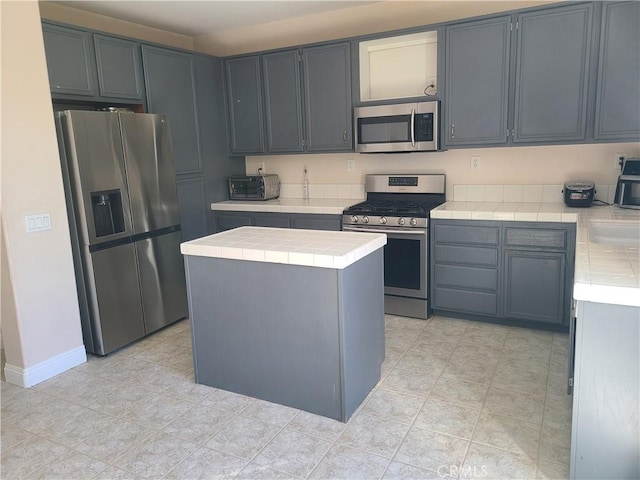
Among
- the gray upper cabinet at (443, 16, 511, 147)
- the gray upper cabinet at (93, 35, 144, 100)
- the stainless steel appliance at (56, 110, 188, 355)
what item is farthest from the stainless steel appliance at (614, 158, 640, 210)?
the gray upper cabinet at (93, 35, 144, 100)

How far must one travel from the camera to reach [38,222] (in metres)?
2.81

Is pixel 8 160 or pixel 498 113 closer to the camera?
pixel 8 160

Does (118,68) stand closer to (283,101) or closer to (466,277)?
(283,101)

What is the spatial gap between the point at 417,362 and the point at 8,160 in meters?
2.73

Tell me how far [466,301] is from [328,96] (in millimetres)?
2079

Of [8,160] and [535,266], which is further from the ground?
[8,160]

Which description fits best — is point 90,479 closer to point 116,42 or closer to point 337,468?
point 337,468

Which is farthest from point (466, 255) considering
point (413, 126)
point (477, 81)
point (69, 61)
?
point (69, 61)

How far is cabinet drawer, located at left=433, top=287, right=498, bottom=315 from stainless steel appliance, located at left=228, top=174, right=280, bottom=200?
6.21 ft

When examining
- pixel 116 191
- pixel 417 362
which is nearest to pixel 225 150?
pixel 116 191

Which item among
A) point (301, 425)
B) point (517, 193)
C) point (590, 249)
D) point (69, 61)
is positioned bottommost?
point (301, 425)

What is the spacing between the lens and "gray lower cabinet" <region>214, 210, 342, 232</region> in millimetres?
3953

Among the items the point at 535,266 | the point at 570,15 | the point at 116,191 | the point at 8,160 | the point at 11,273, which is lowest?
the point at 535,266

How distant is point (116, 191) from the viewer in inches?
126
